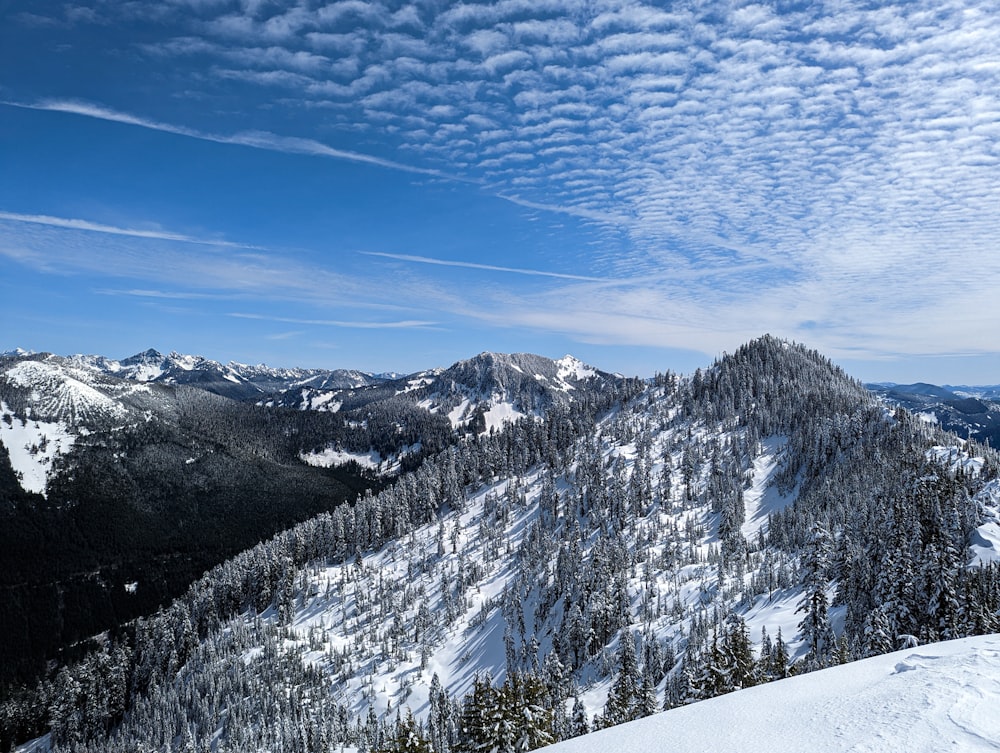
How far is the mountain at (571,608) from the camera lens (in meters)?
59.9

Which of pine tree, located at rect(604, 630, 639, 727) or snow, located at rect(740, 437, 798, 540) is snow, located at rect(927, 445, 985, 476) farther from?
→ pine tree, located at rect(604, 630, 639, 727)

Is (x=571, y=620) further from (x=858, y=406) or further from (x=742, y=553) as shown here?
(x=858, y=406)

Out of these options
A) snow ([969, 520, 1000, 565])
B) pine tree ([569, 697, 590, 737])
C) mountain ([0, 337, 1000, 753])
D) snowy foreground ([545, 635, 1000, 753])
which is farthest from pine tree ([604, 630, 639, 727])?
snow ([969, 520, 1000, 565])

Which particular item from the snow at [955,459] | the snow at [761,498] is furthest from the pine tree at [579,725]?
the snow at [955,459]

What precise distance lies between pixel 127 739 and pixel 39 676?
9217cm

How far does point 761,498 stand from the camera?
587 ft

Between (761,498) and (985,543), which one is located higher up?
(985,543)

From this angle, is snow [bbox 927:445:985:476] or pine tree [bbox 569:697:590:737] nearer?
pine tree [bbox 569:697:590:737]

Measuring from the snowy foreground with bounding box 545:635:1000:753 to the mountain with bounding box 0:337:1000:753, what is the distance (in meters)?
25.4

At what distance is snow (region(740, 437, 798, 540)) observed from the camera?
536 ft

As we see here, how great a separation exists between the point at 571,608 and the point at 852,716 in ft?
371

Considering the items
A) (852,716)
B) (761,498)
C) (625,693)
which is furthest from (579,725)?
Answer: (761,498)

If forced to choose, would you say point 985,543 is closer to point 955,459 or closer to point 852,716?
point 955,459

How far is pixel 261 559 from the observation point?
18312 cm
